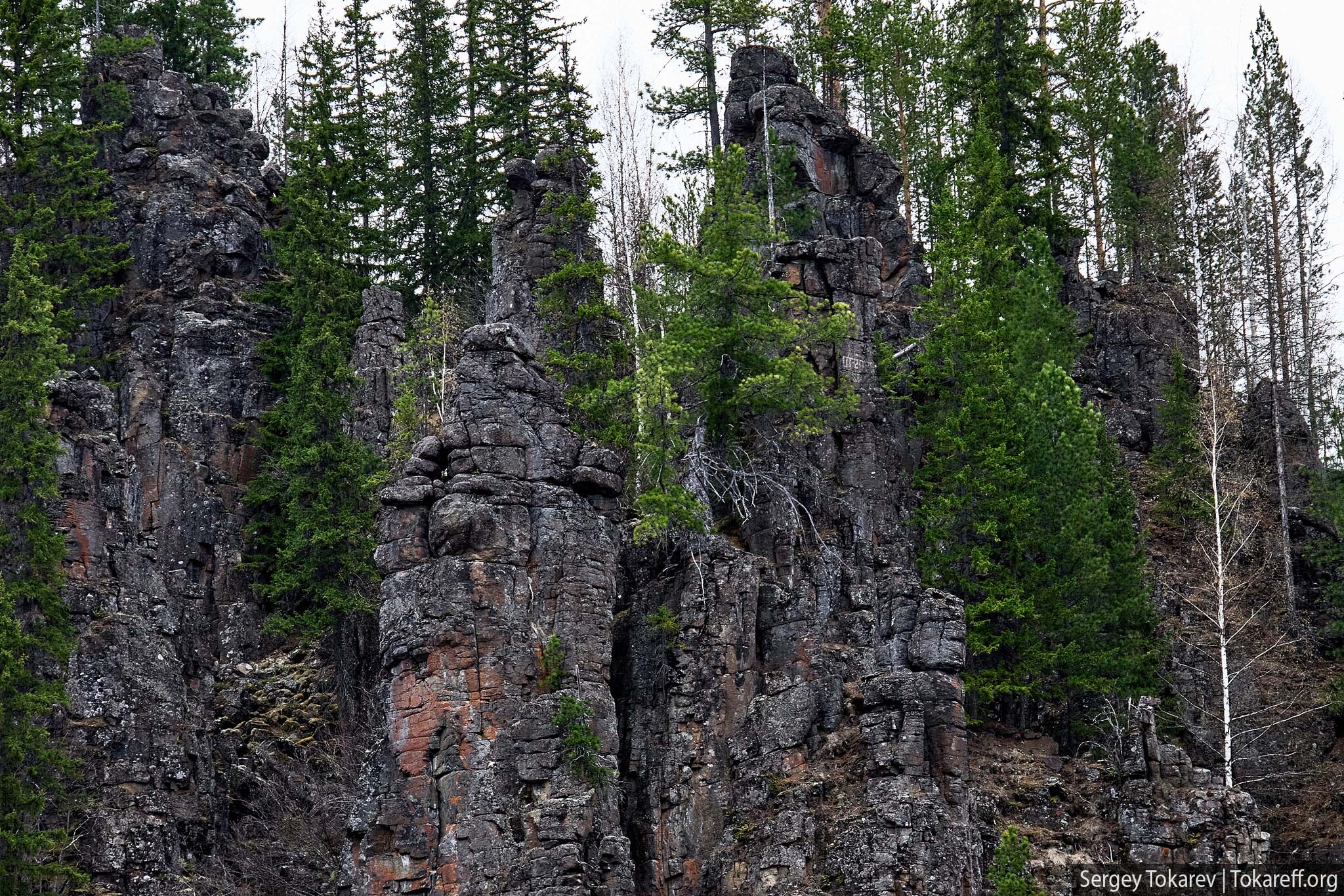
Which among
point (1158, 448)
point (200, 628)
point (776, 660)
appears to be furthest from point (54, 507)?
point (1158, 448)

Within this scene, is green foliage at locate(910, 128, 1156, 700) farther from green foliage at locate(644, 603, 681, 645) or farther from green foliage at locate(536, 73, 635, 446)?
green foliage at locate(536, 73, 635, 446)

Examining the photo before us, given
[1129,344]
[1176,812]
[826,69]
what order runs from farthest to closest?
[826,69] < [1129,344] < [1176,812]

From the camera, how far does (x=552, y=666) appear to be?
46125mm

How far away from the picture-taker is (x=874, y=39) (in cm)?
6744

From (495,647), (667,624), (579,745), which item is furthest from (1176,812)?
(495,647)

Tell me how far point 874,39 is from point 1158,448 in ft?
57.9

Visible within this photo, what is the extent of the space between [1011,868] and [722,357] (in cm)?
1652

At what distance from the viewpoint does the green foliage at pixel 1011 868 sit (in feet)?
128

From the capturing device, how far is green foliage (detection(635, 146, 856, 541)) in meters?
49.3

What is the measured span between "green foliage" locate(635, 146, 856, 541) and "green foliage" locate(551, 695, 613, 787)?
5.59 meters

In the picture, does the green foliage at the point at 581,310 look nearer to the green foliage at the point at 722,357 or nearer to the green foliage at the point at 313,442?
the green foliage at the point at 722,357

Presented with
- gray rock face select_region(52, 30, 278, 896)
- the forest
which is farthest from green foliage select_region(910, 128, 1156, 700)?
gray rock face select_region(52, 30, 278, 896)

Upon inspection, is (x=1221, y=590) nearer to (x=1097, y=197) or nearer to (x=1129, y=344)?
(x=1129, y=344)

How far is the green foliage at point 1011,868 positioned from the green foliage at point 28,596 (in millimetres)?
20338
